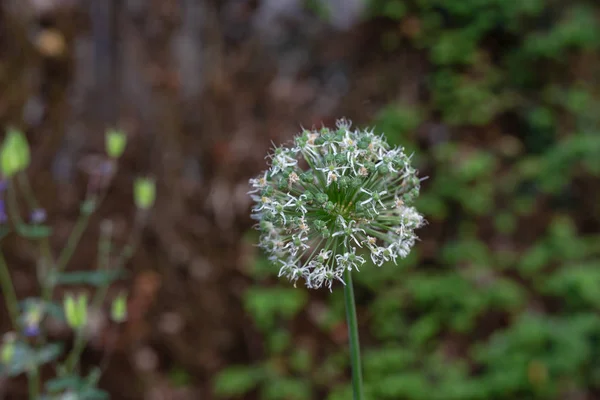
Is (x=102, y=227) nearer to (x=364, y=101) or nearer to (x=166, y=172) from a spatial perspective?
(x=166, y=172)

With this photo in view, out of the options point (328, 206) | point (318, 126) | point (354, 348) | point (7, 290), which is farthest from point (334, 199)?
point (318, 126)

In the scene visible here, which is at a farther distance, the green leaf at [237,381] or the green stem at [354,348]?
the green leaf at [237,381]

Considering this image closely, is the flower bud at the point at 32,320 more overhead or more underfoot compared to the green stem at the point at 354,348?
more overhead

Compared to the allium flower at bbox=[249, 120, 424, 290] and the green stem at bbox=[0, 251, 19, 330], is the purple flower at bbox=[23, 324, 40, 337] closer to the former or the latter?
the allium flower at bbox=[249, 120, 424, 290]

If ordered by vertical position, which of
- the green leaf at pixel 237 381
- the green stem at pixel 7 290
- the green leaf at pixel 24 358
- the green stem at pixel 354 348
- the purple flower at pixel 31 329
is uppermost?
A: the green stem at pixel 7 290

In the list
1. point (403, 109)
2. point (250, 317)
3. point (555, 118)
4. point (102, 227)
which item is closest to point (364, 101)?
point (403, 109)

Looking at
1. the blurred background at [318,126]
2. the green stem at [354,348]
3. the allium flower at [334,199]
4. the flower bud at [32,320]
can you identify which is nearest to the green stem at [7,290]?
the blurred background at [318,126]

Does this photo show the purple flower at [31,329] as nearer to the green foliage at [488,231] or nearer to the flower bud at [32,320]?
the flower bud at [32,320]
